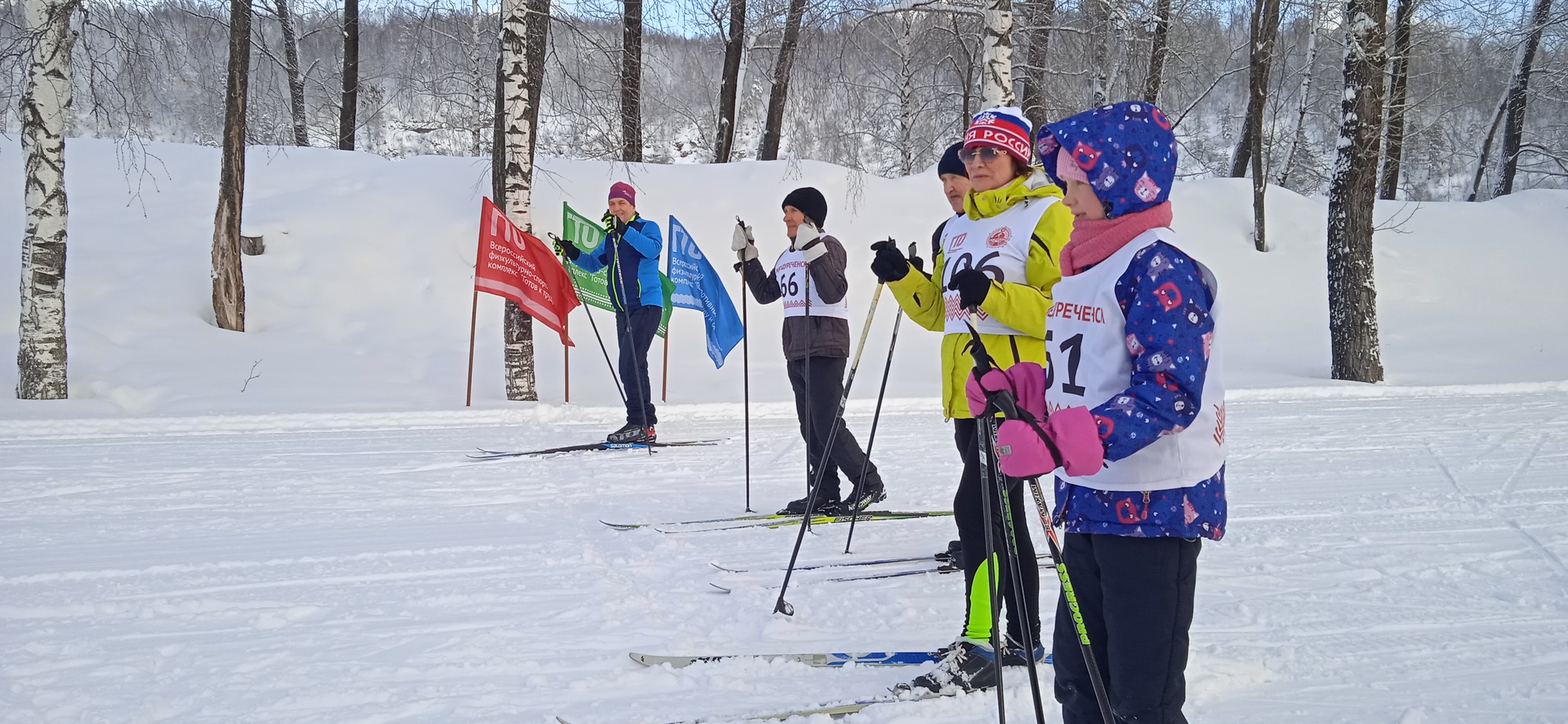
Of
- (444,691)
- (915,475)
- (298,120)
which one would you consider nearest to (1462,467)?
(915,475)

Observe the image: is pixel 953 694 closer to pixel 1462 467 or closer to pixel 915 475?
pixel 915 475

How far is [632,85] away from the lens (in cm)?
1541

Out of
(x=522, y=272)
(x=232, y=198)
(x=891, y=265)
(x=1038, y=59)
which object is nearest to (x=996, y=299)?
(x=891, y=265)

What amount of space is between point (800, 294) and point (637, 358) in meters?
2.65

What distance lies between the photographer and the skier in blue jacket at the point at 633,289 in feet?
24.6

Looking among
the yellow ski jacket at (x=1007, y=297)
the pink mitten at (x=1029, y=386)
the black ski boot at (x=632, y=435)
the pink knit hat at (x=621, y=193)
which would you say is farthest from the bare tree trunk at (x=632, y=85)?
the pink mitten at (x=1029, y=386)

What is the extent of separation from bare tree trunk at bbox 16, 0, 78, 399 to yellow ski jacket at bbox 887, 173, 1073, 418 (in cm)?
887

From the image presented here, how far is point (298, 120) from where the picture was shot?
68.4 feet

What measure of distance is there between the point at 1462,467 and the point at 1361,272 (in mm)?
5466

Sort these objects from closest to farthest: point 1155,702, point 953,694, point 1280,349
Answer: point 1155,702
point 953,694
point 1280,349

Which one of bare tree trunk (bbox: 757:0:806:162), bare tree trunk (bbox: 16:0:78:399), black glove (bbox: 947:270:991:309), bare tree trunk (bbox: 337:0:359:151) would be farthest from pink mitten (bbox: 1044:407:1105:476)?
bare tree trunk (bbox: 337:0:359:151)

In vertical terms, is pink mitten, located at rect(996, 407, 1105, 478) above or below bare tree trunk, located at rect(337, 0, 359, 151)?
below

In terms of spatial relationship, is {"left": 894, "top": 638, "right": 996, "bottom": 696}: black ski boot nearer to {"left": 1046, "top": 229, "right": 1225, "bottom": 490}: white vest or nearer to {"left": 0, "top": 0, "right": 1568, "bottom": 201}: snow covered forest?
{"left": 1046, "top": 229, "right": 1225, "bottom": 490}: white vest

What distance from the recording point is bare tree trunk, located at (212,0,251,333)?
1170cm
